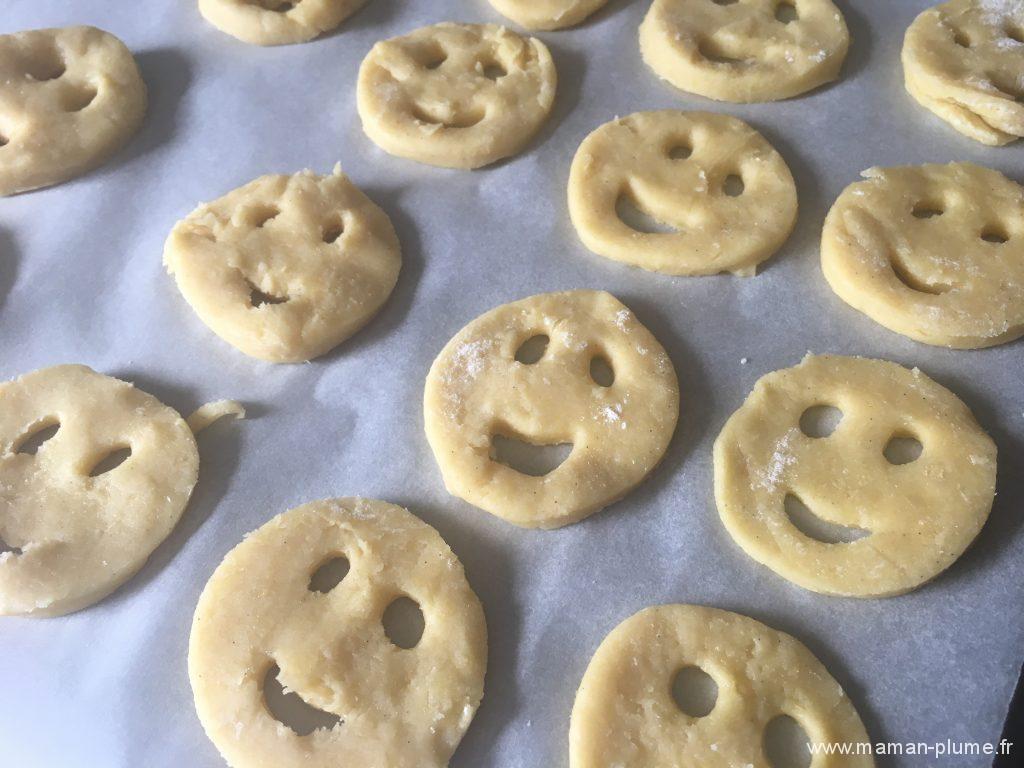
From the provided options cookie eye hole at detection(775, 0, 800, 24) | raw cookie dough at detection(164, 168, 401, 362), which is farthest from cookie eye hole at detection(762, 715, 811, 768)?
cookie eye hole at detection(775, 0, 800, 24)

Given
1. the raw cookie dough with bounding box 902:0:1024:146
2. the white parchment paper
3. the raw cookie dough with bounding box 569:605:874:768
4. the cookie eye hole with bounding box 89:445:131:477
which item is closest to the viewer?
the raw cookie dough with bounding box 569:605:874:768

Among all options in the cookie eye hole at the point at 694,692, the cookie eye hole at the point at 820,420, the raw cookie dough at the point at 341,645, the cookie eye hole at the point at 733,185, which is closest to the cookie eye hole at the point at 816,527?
the cookie eye hole at the point at 820,420

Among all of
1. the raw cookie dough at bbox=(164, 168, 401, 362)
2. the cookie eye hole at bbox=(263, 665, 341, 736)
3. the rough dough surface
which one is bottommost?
the cookie eye hole at bbox=(263, 665, 341, 736)

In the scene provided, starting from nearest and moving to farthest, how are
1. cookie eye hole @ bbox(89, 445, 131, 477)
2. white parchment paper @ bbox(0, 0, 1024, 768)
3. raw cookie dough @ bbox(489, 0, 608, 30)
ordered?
white parchment paper @ bbox(0, 0, 1024, 768) → cookie eye hole @ bbox(89, 445, 131, 477) → raw cookie dough @ bbox(489, 0, 608, 30)

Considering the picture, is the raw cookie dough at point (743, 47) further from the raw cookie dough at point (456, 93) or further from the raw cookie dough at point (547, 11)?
the raw cookie dough at point (456, 93)

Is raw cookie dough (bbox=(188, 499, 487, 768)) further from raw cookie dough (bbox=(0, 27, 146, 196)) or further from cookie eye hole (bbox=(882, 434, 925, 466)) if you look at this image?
raw cookie dough (bbox=(0, 27, 146, 196))

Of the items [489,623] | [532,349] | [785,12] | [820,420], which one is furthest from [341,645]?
[785,12]

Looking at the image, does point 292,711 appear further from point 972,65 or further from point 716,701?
point 972,65
